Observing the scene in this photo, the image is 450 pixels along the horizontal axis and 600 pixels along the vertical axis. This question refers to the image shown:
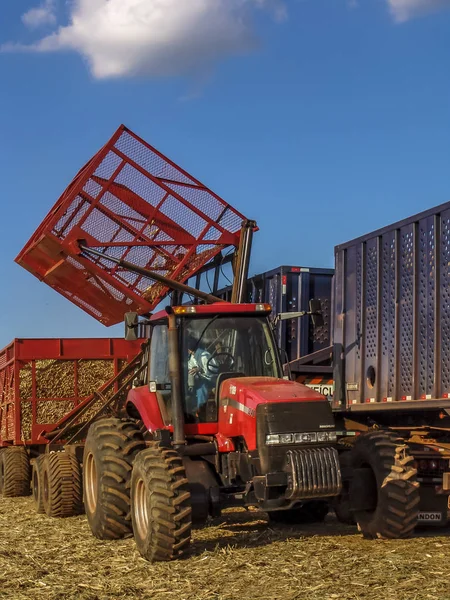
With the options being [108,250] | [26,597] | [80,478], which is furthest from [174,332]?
[108,250]

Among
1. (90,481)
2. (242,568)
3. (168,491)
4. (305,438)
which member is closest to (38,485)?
(90,481)

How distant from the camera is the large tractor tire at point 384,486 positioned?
8.29 m

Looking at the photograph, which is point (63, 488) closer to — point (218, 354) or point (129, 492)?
point (129, 492)

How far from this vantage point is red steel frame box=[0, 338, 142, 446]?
1421 cm

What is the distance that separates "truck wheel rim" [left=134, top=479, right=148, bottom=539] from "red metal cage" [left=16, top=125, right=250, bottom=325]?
20.3ft

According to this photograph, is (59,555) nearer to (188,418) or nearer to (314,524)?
(188,418)

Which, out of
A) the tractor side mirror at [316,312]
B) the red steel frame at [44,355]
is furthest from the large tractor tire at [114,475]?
the red steel frame at [44,355]

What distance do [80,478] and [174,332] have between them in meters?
4.32

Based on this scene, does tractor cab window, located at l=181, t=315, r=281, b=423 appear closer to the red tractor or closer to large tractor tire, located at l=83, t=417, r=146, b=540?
the red tractor

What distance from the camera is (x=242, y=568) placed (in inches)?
293

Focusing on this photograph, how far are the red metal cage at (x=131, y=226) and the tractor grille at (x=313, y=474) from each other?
685cm

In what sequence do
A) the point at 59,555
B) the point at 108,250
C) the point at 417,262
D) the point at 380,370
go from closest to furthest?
the point at 59,555 → the point at 417,262 → the point at 380,370 → the point at 108,250

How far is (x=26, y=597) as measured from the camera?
262 inches

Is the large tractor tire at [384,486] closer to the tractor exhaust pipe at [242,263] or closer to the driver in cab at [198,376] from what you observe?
the driver in cab at [198,376]
